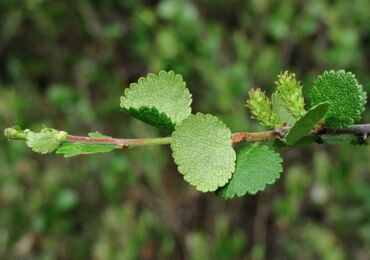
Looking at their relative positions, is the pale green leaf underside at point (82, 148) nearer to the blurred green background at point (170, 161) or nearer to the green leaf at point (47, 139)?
the green leaf at point (47, 139)

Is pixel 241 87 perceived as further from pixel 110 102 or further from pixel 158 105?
pixel 158 105

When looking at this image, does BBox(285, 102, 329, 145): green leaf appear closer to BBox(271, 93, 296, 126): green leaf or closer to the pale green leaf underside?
BBox(271, 93, 296, 126): green leaf

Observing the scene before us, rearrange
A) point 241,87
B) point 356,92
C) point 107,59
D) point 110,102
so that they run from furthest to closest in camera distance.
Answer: point 107,59
point 110,102
point 241,87
point 356,92

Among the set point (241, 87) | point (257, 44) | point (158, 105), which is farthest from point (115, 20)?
point (158, 105)

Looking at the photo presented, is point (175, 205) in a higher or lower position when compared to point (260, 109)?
higher

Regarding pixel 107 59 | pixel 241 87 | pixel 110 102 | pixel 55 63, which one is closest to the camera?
pixel 241 87

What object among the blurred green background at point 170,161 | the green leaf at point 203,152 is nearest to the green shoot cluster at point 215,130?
the green leaf at point 203,152

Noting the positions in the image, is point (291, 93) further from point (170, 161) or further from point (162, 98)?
point (170, 161)
